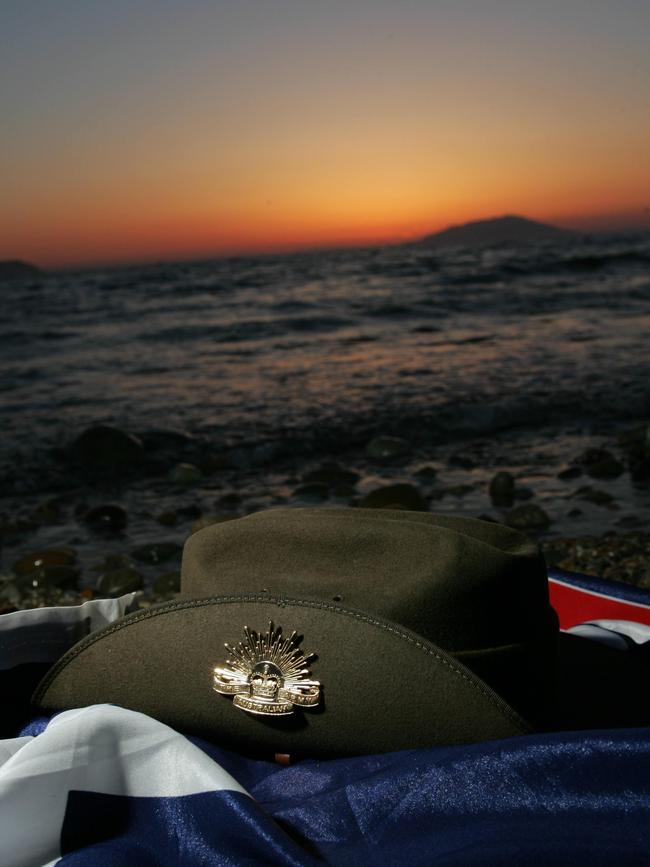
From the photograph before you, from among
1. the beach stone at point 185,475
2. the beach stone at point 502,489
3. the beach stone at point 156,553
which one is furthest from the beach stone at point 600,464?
the beach stone at point 156,553

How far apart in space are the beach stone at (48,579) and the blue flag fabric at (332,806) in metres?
3.74

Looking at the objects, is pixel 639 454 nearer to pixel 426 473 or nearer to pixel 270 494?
pixel 426 473

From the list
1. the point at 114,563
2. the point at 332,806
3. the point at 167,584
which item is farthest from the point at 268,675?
the point at 114,563

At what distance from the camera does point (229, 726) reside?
1.45 m

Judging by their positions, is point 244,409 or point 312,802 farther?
point 244,409

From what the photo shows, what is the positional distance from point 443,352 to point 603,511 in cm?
788

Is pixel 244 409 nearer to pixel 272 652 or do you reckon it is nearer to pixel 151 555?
pixel 151 555

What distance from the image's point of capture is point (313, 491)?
266 inches

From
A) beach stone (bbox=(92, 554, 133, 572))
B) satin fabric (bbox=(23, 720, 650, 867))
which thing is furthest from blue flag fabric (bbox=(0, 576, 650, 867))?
beach stone (bbox=(92, 554, 133, 572))

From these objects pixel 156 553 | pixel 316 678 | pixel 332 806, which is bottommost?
pixel 156 553

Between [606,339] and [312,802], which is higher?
[312,802]

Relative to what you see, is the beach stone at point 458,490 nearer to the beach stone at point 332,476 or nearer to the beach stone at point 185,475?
the beach stone at point 332,476

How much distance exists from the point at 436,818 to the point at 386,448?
6796 millimetres

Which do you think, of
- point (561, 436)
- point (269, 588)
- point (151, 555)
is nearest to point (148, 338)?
point (561, 436)
